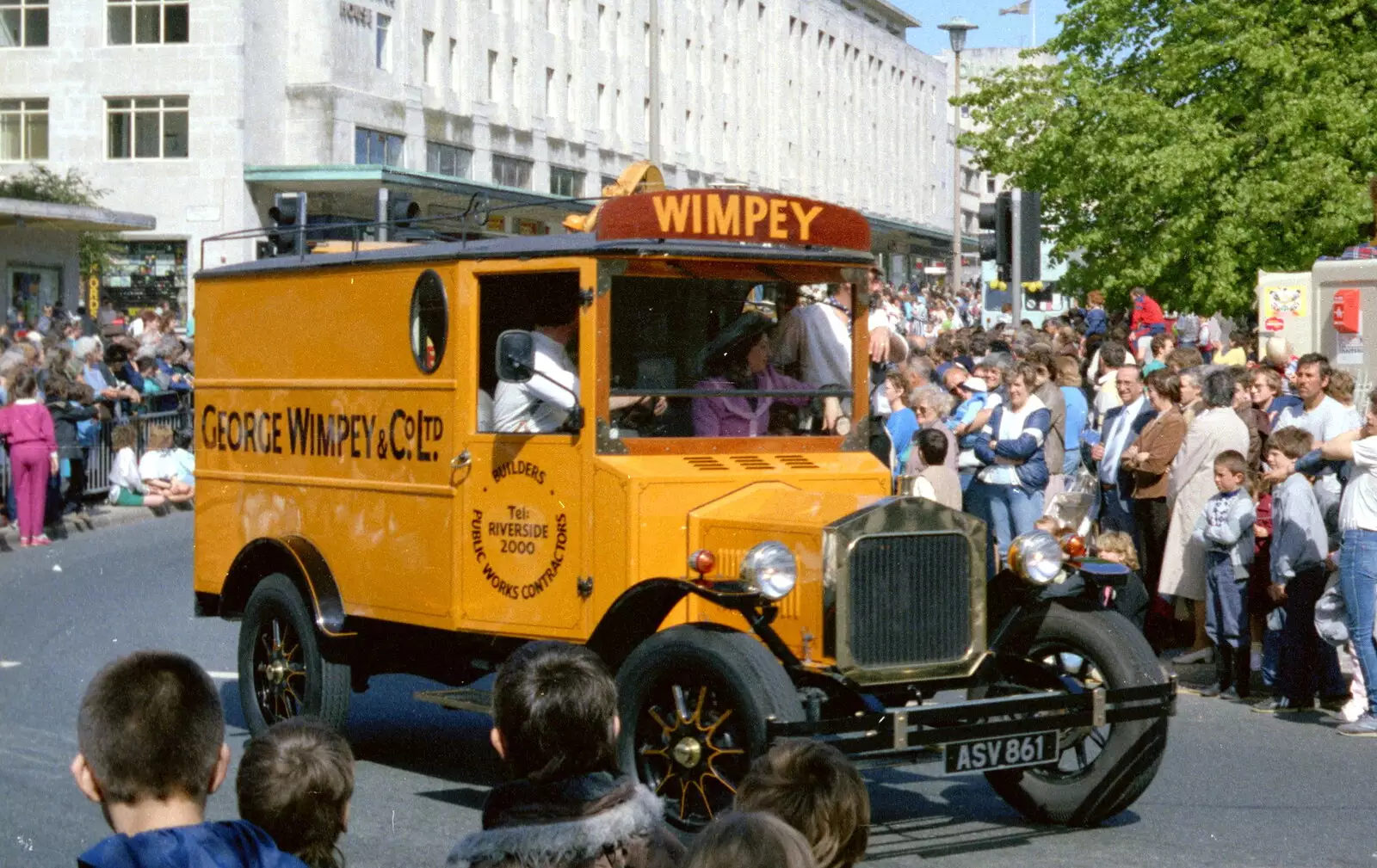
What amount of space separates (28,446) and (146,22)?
107ft

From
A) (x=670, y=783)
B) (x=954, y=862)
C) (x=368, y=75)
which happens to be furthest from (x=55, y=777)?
(x=368, y=75)

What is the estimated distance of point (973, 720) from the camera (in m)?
7.89

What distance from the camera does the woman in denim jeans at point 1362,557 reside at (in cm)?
1079

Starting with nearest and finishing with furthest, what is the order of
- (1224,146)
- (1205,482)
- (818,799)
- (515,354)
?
(818,799) → (515,354) → (1205,482) → (1224,146)

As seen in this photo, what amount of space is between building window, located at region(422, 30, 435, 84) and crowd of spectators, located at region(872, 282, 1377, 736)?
39323 millimetres

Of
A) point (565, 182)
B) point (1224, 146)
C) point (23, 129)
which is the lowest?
point (1224, 146)

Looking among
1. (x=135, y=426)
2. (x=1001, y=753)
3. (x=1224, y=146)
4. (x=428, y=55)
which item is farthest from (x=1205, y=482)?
(x=428, y=55)

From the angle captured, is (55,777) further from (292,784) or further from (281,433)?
(292,784)

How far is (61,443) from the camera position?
21.7 metres

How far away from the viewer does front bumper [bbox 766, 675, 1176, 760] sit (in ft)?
24.9

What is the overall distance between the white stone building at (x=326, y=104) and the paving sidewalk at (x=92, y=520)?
13.2 meters

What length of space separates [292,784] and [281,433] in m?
5.86

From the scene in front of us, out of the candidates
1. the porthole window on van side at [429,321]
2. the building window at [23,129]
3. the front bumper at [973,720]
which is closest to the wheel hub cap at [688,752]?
the front bumper at [973,720]

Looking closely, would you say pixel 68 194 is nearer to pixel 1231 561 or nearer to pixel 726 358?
pixel 1231 561
